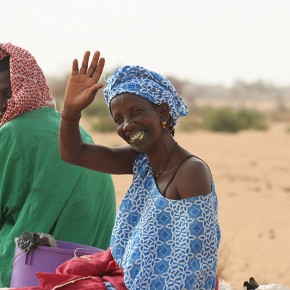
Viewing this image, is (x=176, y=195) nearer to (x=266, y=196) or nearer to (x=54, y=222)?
(x=54, y=222)

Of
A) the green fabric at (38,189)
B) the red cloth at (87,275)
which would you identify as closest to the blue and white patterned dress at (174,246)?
→ the red cloth at (87,275)

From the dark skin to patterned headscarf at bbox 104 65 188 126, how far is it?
0.09ft

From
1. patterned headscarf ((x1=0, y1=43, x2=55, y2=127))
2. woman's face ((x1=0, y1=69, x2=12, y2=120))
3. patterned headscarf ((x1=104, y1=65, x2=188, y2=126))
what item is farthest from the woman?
woman's face ((x1=0, y1=69, x2=12, y2=120))

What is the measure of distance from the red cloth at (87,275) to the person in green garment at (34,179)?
1143mm

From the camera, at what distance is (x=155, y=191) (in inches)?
162

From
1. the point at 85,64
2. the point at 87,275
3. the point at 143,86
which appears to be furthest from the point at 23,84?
the point at 87,275

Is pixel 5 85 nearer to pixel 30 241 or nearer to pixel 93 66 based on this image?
pixel 30 241

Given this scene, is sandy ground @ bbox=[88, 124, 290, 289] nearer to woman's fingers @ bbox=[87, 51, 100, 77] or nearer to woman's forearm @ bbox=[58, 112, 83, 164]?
woman's forearm @ bbox=[58, 112, 83, 164]

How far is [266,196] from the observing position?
1697cm

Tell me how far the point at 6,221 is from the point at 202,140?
2467 centimetres

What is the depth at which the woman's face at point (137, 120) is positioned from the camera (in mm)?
4070

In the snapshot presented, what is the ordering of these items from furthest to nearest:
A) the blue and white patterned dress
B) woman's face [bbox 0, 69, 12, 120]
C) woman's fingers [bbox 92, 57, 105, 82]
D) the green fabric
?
woman's face [bbox 0, 69, 12, 120], the green fabric, woman's fingers [bbox 92, 57, 105, 82], the blue and white patterned dress

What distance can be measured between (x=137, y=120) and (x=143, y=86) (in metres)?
0.17

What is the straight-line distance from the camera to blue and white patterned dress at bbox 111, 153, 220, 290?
3.93 meters
